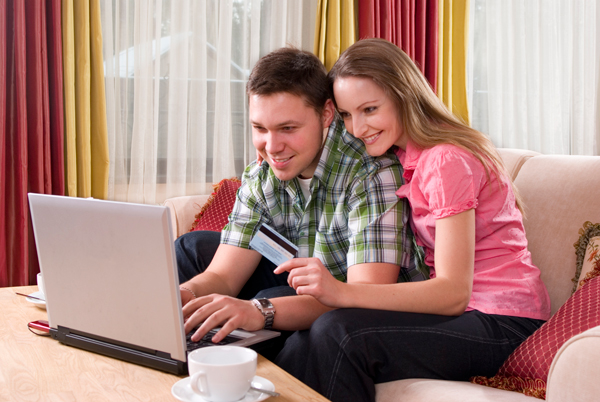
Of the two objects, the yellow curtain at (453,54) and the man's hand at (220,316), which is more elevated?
the yellow curtain at (453,54)

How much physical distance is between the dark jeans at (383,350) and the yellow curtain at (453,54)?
7.89ft

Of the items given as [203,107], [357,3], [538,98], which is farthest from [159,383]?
[538,98]

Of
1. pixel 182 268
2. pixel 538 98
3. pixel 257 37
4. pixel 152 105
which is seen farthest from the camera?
pixel 538 98

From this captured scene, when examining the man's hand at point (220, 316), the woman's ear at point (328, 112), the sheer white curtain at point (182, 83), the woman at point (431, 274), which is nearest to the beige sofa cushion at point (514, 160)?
the woman at point (431, 274)

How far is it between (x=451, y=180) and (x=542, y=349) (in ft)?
1.25

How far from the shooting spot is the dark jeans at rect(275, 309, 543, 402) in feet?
3.66

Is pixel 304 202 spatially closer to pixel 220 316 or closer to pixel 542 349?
→ pixel 220 316

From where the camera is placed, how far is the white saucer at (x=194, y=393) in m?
0.80

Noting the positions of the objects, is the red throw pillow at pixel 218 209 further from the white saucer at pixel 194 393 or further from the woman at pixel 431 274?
the white saucer at pixel 194 393

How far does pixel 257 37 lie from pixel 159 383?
7.78ft

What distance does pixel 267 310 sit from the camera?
1185 millimetres

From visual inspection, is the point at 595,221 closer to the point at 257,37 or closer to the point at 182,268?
the point at 182,268

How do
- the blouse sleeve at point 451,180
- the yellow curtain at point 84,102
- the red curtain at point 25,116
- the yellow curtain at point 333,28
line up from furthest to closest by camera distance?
the yellow curtain at point 333,28 < the yellow curtain at point 84,102 < the red curtain at point 25,116 < the blouse sleeve at point 451,180

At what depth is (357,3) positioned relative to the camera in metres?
3.25
